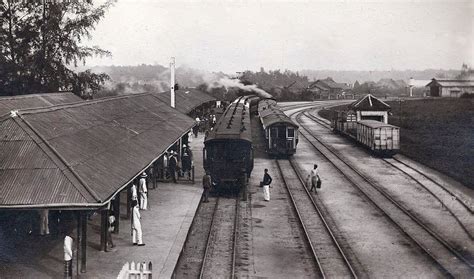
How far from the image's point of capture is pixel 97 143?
16562 mm

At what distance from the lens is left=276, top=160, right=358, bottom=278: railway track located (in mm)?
14287

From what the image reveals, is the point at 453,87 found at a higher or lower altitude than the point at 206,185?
higher

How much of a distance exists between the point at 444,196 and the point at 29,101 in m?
18.6

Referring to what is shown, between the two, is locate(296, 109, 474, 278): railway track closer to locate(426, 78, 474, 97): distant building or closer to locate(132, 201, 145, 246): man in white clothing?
locate(132, 201, 145, 246): man in white clothing

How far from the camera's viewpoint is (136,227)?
51.5ft

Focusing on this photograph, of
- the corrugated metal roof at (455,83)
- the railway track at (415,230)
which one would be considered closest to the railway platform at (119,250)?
the railway track at (415,230)

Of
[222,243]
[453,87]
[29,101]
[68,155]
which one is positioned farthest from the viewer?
[453,87]

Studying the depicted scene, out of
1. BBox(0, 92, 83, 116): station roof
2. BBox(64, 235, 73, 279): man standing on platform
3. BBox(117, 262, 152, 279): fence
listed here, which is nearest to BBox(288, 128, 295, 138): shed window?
BBox(0, 92, 83, 116): station roof

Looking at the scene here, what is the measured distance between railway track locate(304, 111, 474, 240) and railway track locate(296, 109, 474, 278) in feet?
4.68

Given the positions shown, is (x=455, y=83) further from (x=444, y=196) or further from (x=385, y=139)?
(x=444, y=196)

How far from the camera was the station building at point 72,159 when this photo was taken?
1196 centimetres

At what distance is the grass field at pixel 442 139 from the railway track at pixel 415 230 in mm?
4514

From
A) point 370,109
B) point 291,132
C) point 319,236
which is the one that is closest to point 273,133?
point 291,132

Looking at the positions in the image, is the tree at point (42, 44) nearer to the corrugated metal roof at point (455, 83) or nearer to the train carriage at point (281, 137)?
the train carriage at point (281, 137)
